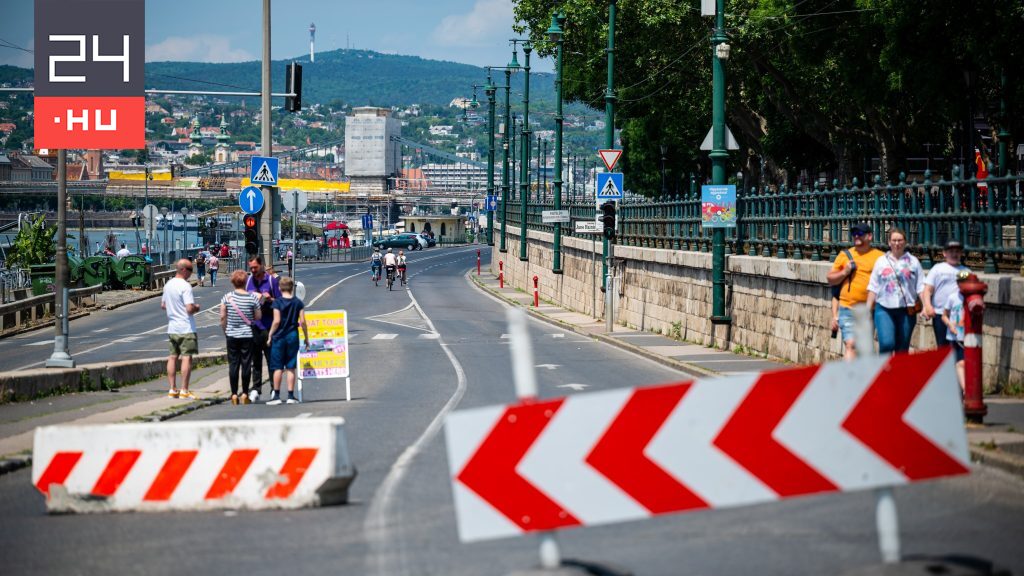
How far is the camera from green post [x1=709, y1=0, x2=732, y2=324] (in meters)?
25.0

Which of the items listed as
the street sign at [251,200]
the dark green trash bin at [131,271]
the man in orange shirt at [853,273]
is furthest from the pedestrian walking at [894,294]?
the dark green trash bin at [131,271]

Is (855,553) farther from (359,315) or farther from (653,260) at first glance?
(359,315)

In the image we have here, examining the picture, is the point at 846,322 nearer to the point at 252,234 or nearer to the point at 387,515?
the point at 387,515

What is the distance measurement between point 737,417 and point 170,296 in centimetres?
1328

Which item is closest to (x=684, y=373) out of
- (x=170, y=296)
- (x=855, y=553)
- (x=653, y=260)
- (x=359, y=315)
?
(x=170, y=296)

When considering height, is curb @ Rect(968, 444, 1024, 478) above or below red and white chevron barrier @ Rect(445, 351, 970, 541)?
below

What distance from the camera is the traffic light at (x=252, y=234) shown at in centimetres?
2561

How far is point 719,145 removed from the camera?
82.7 ft

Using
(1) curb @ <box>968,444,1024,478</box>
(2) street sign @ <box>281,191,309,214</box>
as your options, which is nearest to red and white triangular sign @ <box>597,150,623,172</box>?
(2) street sign @ <box>281,191,309,214</box>

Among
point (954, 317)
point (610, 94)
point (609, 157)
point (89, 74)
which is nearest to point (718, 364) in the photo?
point (954, 317)

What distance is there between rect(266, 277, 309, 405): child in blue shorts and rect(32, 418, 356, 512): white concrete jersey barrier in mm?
8906

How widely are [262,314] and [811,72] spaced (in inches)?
1223

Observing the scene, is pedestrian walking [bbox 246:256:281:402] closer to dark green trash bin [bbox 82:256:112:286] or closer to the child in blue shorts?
the child in blue shorts

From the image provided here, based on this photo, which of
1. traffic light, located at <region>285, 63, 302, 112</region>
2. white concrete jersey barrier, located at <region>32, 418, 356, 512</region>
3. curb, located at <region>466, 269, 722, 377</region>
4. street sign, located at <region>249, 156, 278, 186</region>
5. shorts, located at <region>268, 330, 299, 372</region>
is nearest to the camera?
white concrete jersey barrier, located at <region>32, 418, 356, 512</region>
